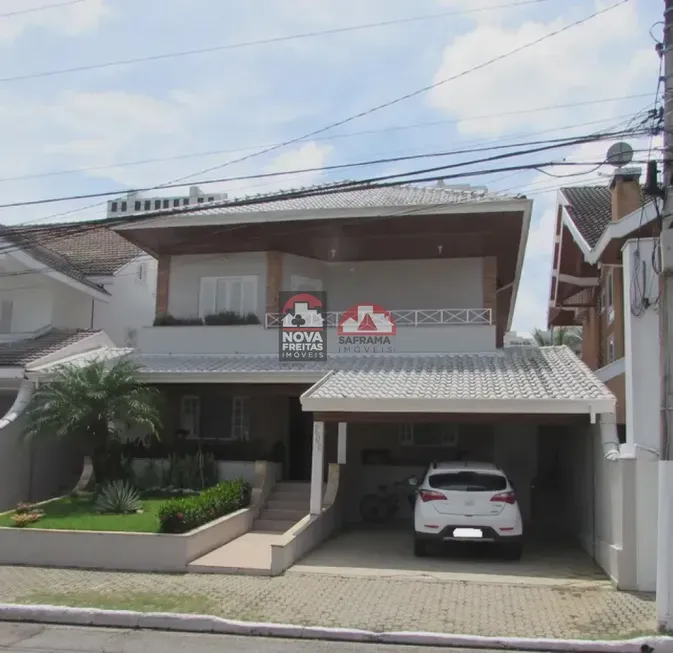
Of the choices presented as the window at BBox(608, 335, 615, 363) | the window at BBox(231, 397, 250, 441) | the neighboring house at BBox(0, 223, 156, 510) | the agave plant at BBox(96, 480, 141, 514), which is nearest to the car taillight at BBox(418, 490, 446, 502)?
the agave plant at BBox(96, 480, 141, 514)

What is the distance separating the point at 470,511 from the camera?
11.2 m

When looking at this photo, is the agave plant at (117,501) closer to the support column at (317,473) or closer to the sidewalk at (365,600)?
the sidewalk at (365,600)

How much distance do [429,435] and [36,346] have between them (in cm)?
987

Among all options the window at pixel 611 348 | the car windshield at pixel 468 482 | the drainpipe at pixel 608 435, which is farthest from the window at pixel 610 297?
→ the car windshield at pixel 468 482

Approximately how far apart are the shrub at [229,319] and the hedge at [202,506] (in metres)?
4.48

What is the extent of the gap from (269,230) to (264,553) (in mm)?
8205

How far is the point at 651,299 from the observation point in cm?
1003

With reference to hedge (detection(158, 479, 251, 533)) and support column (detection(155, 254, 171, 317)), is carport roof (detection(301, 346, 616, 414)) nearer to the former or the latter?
hedge (detection(158, 479, 251, 533))

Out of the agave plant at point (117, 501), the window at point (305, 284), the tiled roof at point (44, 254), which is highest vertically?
the tiled roof at point (44, 254)

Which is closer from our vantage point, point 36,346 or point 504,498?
point 504,498

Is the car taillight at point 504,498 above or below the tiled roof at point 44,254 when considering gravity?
below

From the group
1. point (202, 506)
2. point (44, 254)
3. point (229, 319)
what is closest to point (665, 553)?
point (202, 506)

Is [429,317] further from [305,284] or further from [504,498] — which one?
[504,498]

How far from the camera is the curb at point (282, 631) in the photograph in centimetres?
713
